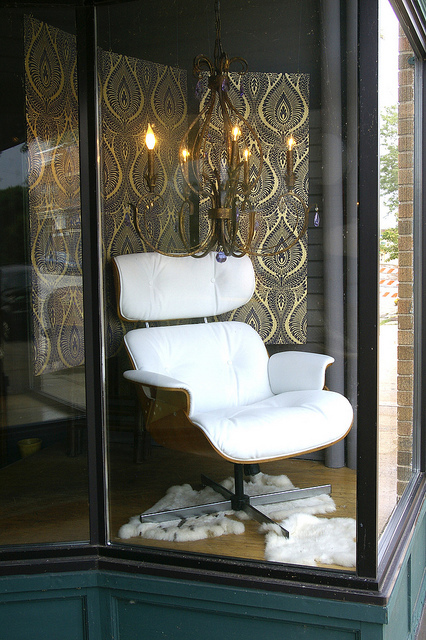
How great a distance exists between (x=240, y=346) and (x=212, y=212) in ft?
1.55

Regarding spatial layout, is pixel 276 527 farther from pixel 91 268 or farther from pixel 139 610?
pixel 91 268

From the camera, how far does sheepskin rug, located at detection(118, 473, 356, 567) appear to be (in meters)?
1.86

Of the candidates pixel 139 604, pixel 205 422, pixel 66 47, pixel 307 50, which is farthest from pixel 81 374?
pixel 307 50

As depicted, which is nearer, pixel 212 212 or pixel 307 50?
pixel 307 50

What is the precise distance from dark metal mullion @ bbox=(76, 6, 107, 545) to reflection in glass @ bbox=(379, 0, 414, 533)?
887mm

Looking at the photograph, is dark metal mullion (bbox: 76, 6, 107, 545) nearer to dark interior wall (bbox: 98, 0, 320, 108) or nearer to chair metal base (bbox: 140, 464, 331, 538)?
dark interior wall (bbox: 98, 0, 320, 108)

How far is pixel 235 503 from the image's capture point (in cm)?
213

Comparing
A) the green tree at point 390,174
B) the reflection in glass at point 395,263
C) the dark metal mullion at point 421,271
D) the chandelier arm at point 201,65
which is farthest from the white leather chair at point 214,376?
the dark metal mullion at point 421,271

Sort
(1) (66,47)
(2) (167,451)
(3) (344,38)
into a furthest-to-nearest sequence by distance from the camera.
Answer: (2) (167,451), (1) (66,47), (3) (344,38)

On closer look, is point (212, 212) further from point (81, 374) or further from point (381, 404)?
point (381, 404)

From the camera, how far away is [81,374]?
2029 millimetres

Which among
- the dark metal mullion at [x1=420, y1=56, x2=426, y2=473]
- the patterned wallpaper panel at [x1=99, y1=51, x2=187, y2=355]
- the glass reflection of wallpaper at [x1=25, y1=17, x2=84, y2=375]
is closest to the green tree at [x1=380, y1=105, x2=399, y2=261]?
the dark metal mullion at [x1=420, y1=56, x2=426, y2=473]

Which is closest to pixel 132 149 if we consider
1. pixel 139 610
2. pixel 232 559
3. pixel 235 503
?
pixel 235 503

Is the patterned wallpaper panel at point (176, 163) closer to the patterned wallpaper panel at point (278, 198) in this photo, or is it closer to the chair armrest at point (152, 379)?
the patterned wallpaper panel at point (278, 198)
